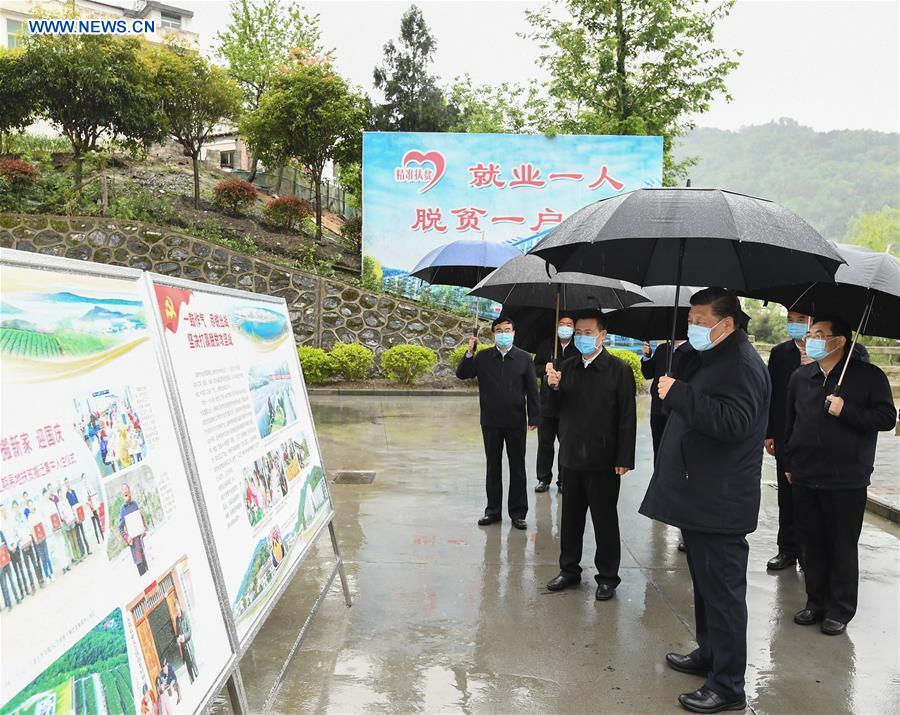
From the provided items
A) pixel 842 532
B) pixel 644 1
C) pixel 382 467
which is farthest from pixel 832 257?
pixel 644 1

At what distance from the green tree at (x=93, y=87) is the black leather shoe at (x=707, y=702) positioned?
17558 mm

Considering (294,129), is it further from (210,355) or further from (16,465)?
(16,465)

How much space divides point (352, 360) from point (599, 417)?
11.2 metres

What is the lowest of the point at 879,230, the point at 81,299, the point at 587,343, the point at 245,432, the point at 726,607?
the point at 726,607

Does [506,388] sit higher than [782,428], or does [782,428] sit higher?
[506,388]

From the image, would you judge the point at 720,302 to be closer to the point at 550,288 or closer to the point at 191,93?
the point at 550,288

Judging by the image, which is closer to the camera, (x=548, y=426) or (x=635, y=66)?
(x=548, y=426)

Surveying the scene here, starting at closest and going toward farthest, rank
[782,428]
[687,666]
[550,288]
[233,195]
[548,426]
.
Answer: [687,666] < [782,428] < [550,288] < [548,426] < [233,195]

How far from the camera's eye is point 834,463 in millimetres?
4414

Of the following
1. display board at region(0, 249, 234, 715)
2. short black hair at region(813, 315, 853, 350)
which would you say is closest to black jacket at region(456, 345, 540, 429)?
short black hair at region(813, 315, 853, 350)

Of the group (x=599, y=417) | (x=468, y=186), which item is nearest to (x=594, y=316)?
(x=599, y=417)

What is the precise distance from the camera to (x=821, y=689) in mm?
3762

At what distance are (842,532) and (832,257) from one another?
178 centimetres

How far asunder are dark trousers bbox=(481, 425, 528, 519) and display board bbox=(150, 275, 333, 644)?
237 centimetres
